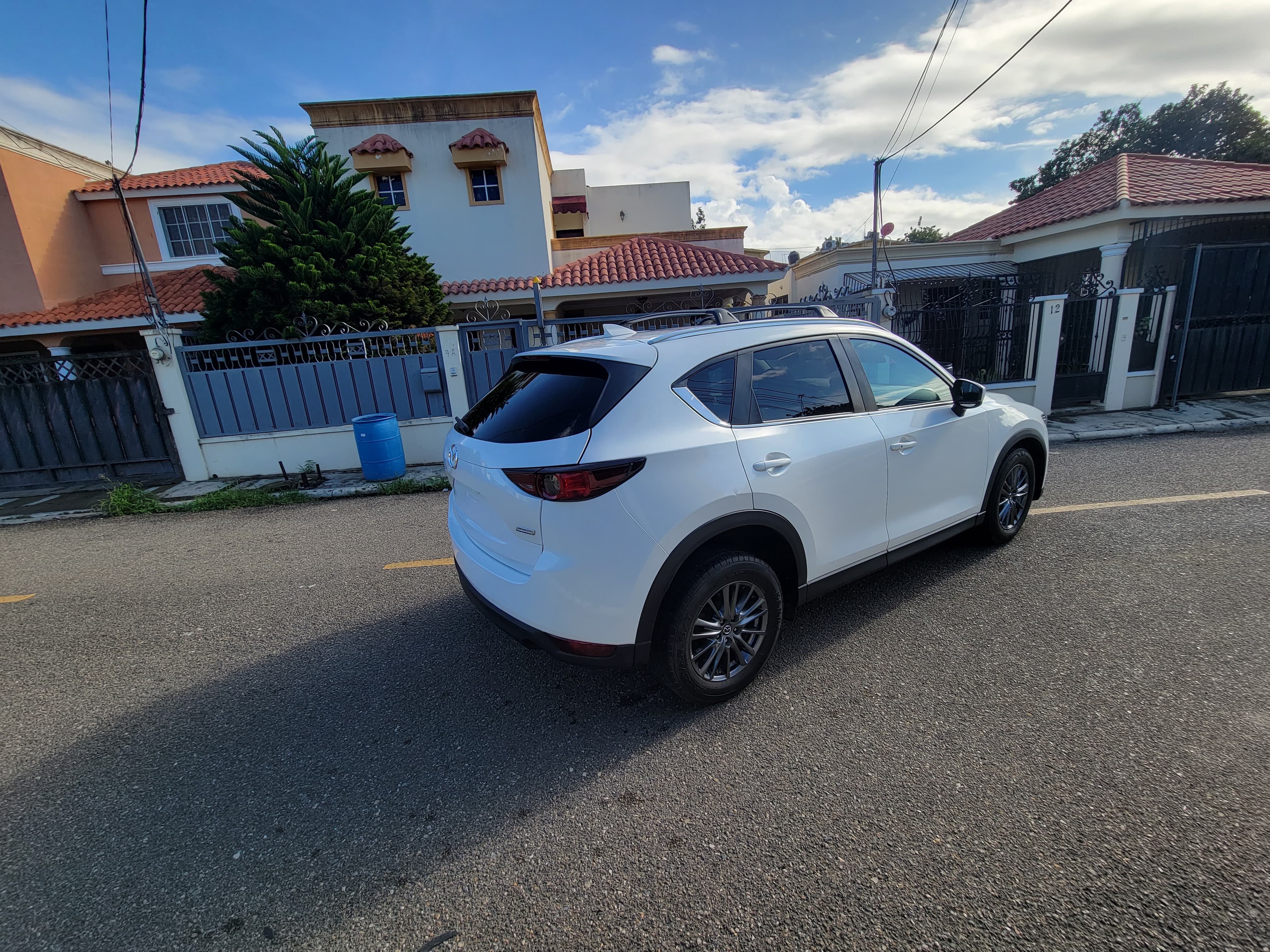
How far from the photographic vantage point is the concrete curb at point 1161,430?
7.68 m

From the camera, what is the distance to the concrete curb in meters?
7.68

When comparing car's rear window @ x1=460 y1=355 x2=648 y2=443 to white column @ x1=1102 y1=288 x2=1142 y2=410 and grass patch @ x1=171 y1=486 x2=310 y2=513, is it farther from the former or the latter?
white column @ x1=1102 y1=288 x2=1142 y2=410

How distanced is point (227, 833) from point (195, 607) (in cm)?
260

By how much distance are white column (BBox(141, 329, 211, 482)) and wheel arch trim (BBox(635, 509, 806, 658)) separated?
8.67 m

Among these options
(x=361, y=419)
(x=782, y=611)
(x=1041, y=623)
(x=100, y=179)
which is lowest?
(x=1041, y=623)

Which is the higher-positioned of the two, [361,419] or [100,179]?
[100,179]

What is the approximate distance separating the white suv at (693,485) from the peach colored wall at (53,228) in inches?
723

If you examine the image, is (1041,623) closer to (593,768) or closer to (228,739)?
(593,768)

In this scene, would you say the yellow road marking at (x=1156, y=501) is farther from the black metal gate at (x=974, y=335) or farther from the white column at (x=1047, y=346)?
the black metal gate at (x=974, y=335)

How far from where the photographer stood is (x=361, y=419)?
24.2 feet

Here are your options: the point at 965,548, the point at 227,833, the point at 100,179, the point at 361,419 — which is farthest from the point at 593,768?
the point at 100,179

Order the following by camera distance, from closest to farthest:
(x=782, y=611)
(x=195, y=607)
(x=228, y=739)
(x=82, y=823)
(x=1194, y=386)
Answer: (x=82, y=823), (x=228, y=739), (x=782, y=611), (x=195, y=607), (x=1194, y=386)

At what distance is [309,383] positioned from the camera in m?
8.15

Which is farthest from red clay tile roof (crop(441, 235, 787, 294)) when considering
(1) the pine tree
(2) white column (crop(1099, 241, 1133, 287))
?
(2) white column (crop(1099, 241, 1133, 287))
